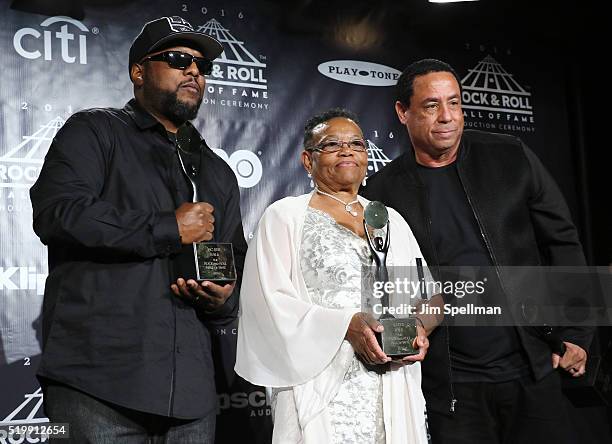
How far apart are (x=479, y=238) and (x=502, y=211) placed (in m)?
0.14

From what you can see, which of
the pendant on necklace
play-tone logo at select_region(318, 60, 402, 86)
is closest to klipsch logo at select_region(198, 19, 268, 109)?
play-tone logo at select_region(318, 60, 402, 86)

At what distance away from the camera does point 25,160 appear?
3254 millimetres

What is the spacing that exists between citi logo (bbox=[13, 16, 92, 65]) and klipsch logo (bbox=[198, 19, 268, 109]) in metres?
0.58

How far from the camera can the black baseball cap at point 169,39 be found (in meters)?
2.52

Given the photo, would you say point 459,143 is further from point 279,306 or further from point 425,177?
point 279,306

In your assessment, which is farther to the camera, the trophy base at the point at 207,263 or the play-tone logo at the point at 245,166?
the play-tone logo at the point at 245,166

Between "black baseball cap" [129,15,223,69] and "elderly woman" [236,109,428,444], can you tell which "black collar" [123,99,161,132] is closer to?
"black baseball cap" [129,15,223,69]

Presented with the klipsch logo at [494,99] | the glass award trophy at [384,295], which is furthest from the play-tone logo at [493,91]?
the glass award trophy at [384,295]

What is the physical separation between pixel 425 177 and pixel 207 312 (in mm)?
1012

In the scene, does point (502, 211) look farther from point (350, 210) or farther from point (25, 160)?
point (25, 160)

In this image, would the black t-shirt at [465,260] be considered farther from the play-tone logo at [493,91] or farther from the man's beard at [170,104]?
the play-tone logo at [493,91]

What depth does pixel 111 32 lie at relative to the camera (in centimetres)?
350

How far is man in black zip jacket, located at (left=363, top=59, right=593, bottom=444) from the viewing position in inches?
103

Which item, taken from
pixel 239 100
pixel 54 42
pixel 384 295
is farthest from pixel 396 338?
pixel 54 42
